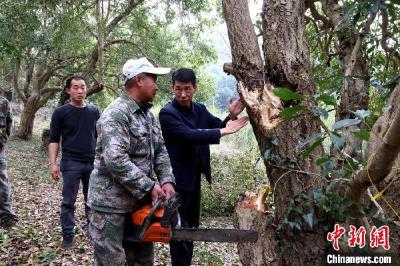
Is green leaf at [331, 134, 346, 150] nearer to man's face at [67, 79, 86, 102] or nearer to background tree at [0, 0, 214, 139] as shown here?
man's face at [67, 79, 86, 102]

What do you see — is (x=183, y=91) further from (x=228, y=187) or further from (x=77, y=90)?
(x=228, y=187)

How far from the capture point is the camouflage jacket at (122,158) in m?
2.53

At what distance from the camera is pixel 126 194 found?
8.85 ft

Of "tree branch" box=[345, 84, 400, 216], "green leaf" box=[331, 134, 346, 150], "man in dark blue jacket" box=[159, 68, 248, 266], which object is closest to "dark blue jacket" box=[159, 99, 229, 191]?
"man in dark blue jacket" box=[159, 68, 248, 266]

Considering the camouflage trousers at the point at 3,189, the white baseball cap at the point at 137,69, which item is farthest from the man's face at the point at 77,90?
the white baseball cap at the point at 137,69

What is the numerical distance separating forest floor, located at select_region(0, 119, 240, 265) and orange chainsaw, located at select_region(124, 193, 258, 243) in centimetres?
173

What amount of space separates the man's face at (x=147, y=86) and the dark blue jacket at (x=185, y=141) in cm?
49

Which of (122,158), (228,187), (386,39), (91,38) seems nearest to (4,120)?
(122,158)

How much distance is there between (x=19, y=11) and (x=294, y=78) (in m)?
7.05

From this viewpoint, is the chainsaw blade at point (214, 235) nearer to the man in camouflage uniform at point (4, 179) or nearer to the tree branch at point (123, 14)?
the man in camouflage uniform at point (4, 179)

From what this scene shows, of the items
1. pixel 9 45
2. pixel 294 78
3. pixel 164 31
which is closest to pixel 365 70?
pixel 294 78

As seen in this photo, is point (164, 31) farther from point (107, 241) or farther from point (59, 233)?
point (107, 241)

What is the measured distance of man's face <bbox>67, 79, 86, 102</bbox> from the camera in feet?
14.2

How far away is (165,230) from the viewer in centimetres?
257
